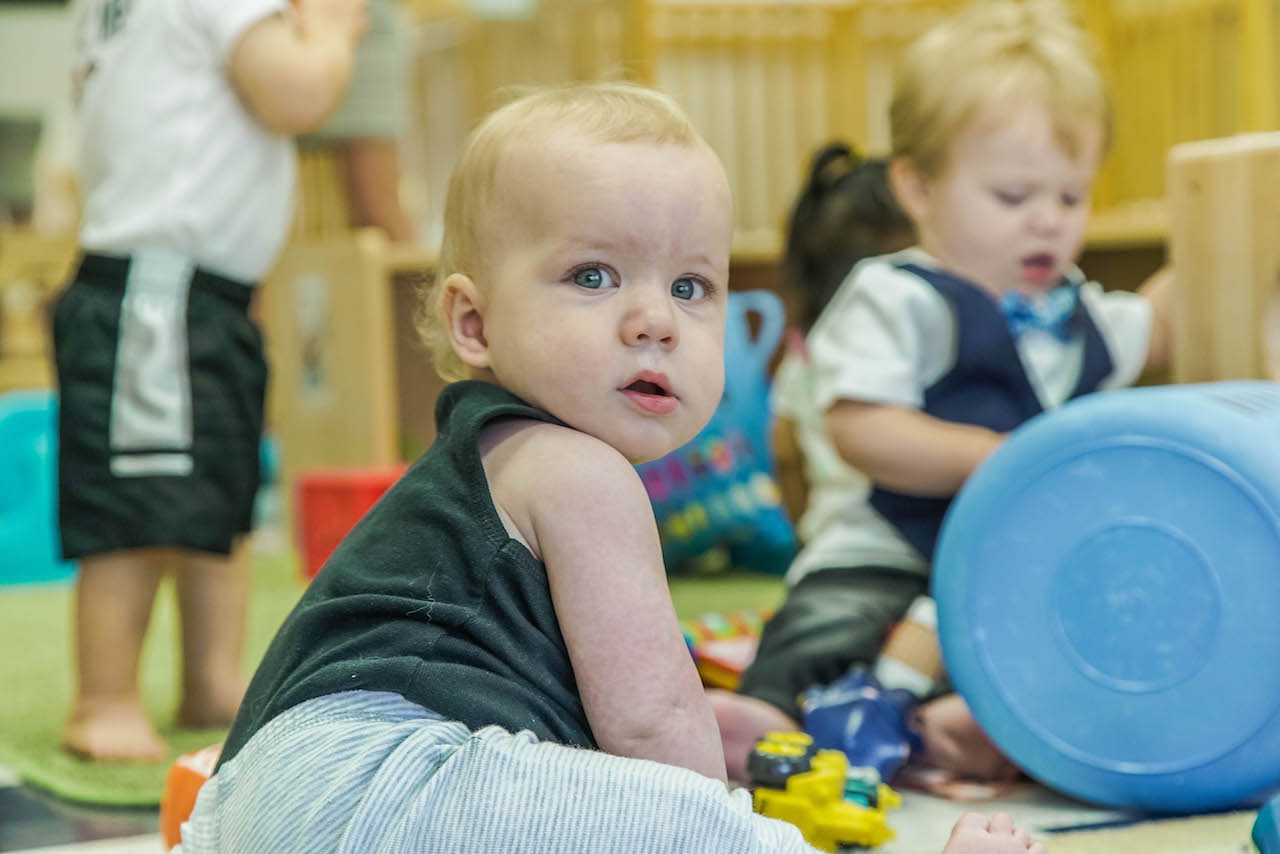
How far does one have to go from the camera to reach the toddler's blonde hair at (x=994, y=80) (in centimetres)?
143

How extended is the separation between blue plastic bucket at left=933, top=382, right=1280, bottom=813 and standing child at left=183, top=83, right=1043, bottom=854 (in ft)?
0.93

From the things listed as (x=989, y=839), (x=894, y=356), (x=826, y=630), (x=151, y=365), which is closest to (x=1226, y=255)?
(x=894, y=356)

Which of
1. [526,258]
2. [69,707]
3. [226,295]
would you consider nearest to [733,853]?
[526,258]

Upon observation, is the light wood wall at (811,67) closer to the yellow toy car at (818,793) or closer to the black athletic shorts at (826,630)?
the black athletic shorts at (826,630)

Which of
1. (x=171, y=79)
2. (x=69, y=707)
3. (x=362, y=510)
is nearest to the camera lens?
(x=171, y=79)

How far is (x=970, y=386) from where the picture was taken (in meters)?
1.43

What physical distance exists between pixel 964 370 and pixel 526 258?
0.68m

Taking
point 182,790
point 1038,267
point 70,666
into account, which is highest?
point 1038,267

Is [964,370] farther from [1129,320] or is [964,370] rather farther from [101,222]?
[101,222]

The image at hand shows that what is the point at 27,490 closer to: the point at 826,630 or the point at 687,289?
the point at 826,630

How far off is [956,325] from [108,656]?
80cm

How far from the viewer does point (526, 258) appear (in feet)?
2.72

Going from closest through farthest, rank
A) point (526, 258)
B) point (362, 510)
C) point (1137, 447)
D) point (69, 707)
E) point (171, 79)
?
point (526, 258) → point (1137, 447) → point (171, 79) → point (69, 707) → point (362, 510)

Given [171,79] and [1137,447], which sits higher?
[171,79]
